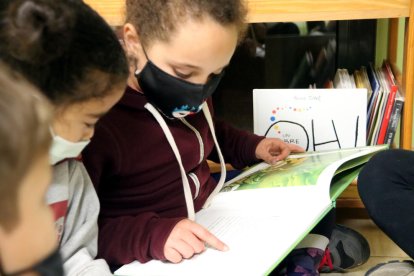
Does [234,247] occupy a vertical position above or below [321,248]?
above

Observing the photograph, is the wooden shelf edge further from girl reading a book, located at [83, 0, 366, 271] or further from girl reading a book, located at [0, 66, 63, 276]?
girl reading a book, located at [0, 66, 63, 276]

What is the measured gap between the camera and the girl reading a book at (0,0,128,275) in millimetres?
577

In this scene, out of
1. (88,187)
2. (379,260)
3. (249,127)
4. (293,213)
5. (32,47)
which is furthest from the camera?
(249,127)

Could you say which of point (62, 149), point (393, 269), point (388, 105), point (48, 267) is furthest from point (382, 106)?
point (48, 267)

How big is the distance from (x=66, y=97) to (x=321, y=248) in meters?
0.56

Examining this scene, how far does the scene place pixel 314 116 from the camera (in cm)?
120

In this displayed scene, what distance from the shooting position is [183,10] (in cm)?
79

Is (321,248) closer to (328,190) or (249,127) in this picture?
(328,190)

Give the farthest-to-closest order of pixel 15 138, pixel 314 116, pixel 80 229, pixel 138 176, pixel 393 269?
pixel 314 116
pixel 393 269
pixel 138 176
pixel 80 229
pixel 15 138

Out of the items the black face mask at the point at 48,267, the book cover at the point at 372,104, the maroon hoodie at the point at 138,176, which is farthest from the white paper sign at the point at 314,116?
the black face mask at the point at 48,267

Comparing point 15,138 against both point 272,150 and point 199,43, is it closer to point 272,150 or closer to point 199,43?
point 199,43

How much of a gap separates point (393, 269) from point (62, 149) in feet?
2.09

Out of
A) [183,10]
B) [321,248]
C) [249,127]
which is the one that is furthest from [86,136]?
[249,127]

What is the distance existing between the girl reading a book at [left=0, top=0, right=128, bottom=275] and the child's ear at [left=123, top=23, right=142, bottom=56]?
0.16 metres
